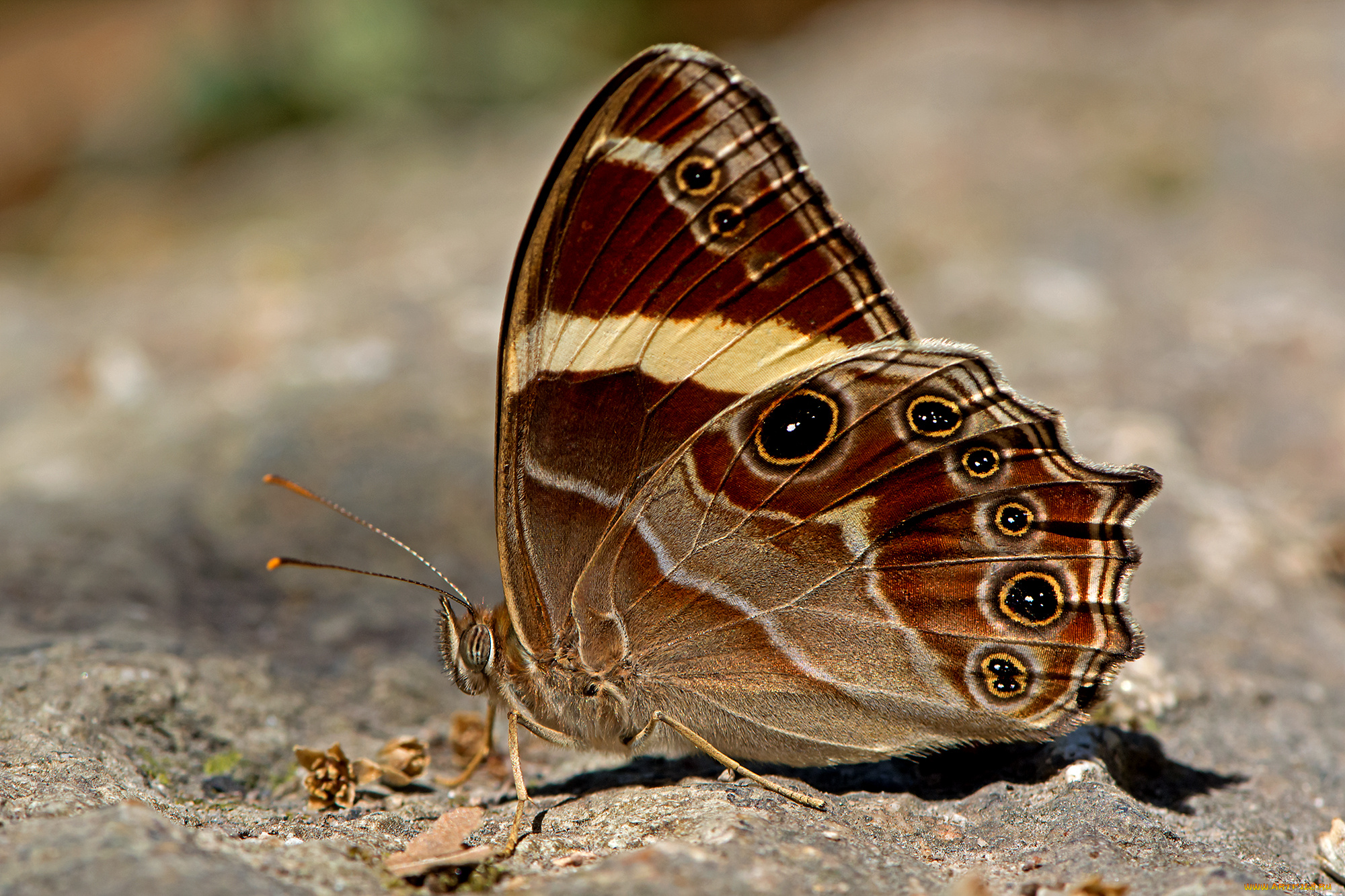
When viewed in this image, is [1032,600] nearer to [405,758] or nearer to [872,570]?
[872,570]

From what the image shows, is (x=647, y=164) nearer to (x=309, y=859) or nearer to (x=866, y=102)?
(x=309, y=859)

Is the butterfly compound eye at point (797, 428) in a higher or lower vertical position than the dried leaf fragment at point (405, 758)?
higher

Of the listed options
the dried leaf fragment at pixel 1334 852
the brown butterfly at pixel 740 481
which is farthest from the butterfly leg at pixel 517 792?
the dried leaf fragment at pixel 1334 852

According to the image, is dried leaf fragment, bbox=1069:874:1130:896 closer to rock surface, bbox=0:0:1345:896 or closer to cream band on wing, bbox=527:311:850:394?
rock surface, bbox=0:0:1345:896

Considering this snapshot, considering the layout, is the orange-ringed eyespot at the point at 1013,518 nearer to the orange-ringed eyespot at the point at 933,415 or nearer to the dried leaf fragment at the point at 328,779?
the orange-ringed eyespot at the point at 933,415

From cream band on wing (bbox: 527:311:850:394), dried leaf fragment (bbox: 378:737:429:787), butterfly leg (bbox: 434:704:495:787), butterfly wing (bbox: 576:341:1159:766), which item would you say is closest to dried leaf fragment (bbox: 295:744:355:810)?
dried leaf fragment (bbox: 378:737:429:787)

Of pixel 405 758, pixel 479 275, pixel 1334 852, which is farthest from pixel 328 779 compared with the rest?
pixel 479 275
